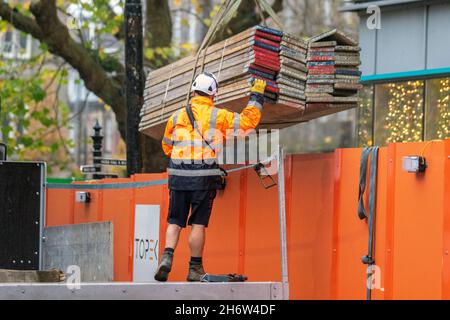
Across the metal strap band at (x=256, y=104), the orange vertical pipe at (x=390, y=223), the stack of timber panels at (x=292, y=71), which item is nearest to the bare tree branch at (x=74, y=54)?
the stack of timber panels at (x=292, y=71)

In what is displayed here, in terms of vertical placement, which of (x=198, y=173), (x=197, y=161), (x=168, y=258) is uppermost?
(x=197, y=161)

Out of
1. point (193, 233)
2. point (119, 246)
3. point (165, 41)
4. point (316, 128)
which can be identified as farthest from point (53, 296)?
point (316, 128)

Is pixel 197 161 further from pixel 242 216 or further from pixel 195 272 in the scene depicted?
pixel 242 216

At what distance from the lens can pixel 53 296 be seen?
7.79 meters

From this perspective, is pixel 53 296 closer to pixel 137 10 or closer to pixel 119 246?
pixel 119 246

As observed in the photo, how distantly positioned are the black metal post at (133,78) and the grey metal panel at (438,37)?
4.14 meters

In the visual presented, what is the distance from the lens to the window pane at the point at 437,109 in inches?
523

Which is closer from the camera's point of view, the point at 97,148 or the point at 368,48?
the point at 368,48

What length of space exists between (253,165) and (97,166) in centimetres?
702

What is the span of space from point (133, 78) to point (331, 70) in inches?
215

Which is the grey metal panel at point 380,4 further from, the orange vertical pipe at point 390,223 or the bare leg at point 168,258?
the bare leg at point 168,258

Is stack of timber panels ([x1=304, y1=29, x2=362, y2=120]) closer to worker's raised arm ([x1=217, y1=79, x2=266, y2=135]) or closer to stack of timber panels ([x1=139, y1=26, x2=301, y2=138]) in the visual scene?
stack of timber panels ([x1=139, y1=26, x2=301, y2=138])

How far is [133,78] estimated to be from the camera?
15.2 meters

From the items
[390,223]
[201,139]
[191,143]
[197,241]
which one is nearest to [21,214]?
[197,241]
